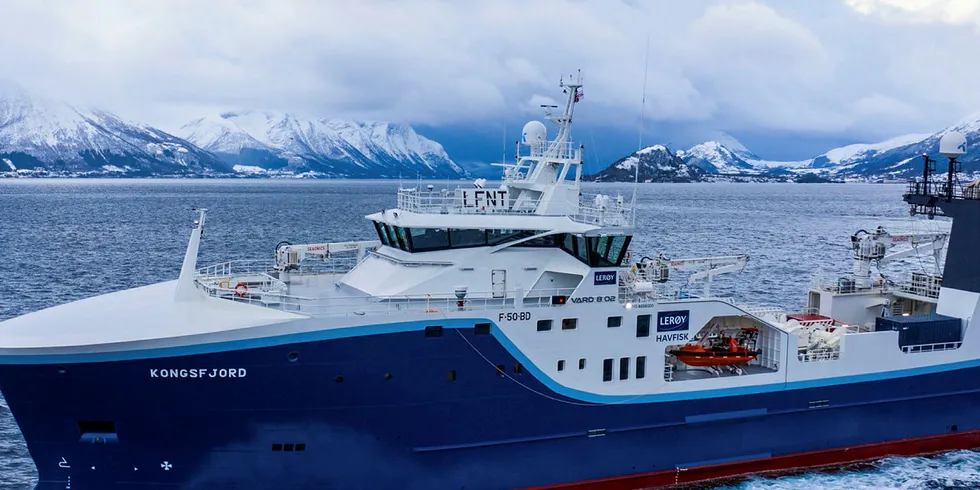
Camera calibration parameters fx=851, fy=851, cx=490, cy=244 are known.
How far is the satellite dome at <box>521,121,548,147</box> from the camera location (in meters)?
20.4

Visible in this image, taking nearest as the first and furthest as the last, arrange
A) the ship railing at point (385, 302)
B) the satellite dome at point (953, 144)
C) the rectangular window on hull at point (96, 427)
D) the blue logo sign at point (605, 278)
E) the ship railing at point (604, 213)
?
1. the rectangular window on hull at point (96, 427)
2. the ship railing at point (385, 302)
3. the blue logo sign at point (605, 278)
4. the ship railing at point (604, 213)
5. the satellite dome at point (953, 144)

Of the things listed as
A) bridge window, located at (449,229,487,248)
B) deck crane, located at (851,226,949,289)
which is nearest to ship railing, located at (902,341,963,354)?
deck crane, located at (851,226,949,289)

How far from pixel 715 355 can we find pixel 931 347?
597 centimetres

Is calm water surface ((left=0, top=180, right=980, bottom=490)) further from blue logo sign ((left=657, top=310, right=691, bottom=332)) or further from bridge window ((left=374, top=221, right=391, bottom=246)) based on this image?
bridge window ((left=374, top=221, right=391, bottom=246))

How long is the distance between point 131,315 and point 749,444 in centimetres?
1365

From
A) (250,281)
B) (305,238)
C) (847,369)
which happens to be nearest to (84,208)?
(305,238)

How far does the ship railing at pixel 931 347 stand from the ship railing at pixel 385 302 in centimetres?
961

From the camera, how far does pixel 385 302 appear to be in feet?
56.0

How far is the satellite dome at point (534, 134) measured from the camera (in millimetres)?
20359

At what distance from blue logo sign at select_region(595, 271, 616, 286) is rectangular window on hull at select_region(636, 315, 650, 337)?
108 centimetres

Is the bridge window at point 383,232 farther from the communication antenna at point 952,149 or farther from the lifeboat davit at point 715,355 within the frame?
the communication antenna at point 952,149

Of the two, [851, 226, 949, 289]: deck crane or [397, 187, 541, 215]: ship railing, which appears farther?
[851, 226, 949, 289]: deck crane

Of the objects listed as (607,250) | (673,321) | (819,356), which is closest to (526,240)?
(607,250)

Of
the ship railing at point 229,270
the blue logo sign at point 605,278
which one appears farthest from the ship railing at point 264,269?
the blue logo sign at point 605,278
